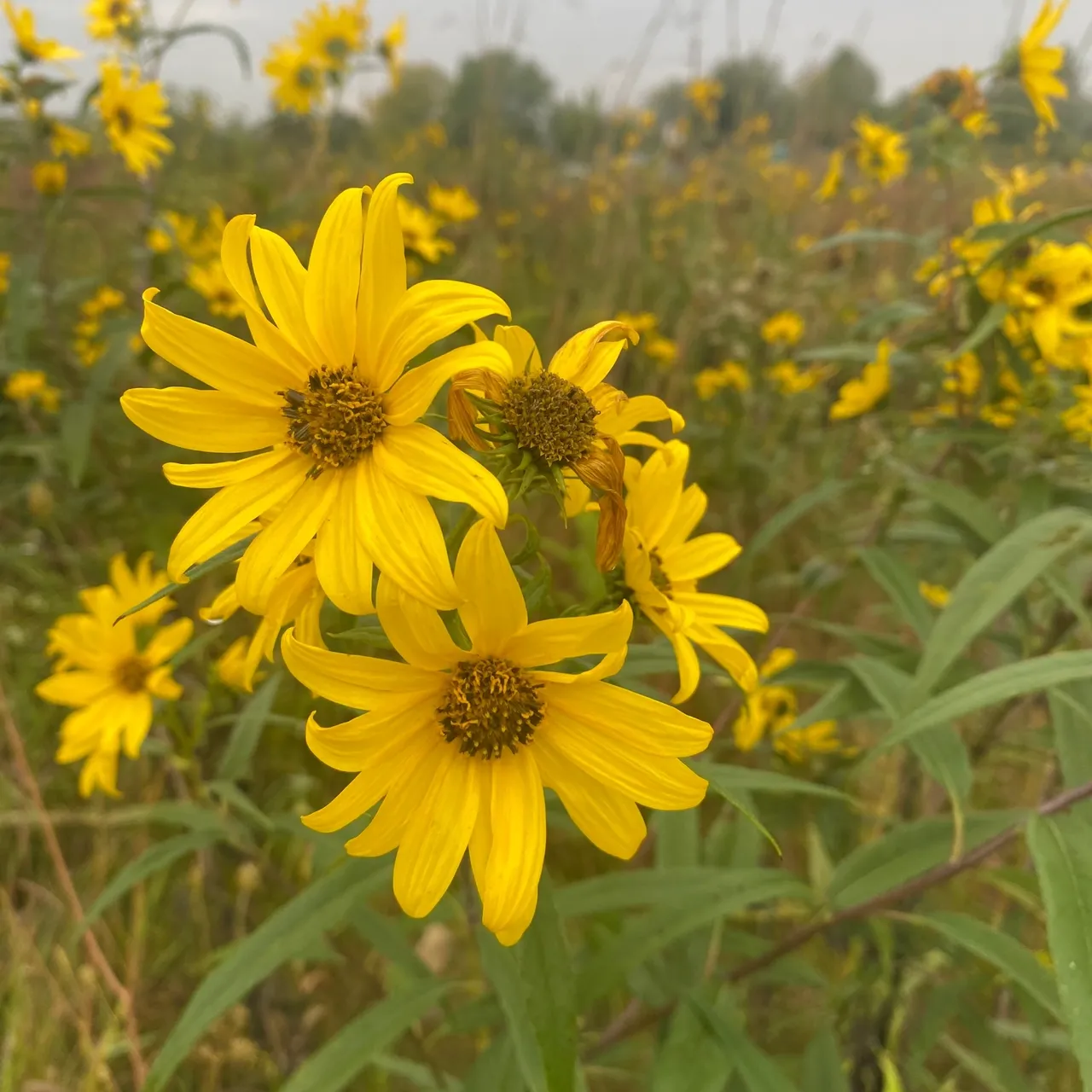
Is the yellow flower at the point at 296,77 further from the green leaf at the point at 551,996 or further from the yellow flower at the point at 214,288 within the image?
the green leaf at the point at 551,996

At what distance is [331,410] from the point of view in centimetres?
81

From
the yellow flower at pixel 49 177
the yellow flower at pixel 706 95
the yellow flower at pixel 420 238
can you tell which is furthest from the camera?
the yellow flower at pixel 706 95

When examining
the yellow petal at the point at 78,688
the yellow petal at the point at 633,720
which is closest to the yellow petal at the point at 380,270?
the yellow petal at the point at 633,720

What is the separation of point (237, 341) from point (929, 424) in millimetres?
1439

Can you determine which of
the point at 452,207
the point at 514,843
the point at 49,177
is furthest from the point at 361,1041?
the point at 452,207

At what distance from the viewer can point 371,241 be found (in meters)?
0.75

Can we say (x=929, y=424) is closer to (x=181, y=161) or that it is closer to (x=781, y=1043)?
(x=781, y=1043)

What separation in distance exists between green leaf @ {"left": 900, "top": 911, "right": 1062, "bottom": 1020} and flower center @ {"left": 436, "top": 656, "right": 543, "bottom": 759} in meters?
0.69

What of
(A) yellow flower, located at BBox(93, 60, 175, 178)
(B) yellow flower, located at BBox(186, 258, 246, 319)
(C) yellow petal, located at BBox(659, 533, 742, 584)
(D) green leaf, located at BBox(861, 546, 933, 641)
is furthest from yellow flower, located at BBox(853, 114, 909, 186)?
(C) yellow petal, located at BBox(659, 533, 742, 584)

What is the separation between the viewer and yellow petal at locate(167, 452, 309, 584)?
2.47 feet

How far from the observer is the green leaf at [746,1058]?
111 cm

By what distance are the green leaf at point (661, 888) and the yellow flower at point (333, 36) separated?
12.5 ft

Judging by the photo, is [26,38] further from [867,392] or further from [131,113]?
[867,392]

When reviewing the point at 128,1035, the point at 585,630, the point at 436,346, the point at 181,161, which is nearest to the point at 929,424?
the point at 436,346
